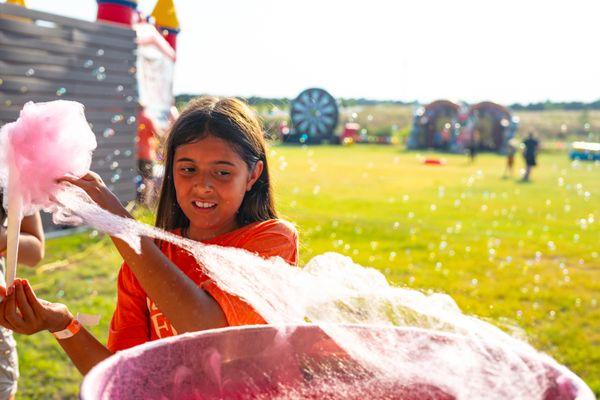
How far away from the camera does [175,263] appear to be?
1.52 meters

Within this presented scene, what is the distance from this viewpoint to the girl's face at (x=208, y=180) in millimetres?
1489

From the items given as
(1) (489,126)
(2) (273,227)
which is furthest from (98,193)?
(1) (489,126)

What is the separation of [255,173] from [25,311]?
629 millimetres

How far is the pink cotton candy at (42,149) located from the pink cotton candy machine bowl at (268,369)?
15.0 inches

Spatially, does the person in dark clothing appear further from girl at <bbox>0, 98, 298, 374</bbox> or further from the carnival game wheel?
girl at <bbox>0, 98, 298, 374</bbox>

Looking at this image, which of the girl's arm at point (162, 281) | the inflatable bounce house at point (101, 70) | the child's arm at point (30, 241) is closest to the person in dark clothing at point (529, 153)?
the inflatable bounce house at point (101, 70)

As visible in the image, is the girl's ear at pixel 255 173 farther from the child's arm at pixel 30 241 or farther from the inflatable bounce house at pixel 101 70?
the inflatable bounce house at pixel 101 70

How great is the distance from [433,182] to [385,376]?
12.6 meters

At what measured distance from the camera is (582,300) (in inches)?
184

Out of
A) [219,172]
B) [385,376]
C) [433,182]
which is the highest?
[219,172]

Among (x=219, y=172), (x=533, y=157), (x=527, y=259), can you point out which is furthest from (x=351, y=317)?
(x=533, y=157)

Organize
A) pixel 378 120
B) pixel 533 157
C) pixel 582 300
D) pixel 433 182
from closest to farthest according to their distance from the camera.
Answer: pixel 582 300
pixel 433 182
pixel 533 157
pixel 378 120

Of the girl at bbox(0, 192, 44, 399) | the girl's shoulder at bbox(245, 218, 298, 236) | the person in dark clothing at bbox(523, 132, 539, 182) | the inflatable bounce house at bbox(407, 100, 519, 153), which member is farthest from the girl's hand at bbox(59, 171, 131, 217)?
the inflatable bounce house at bbox(407, 100, 519, 153)

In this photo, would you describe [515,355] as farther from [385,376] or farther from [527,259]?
[527,259]
